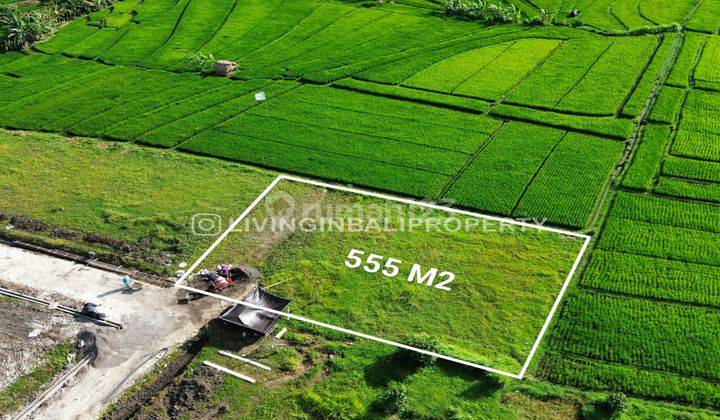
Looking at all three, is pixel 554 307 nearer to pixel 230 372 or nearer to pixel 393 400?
pixel 393 400

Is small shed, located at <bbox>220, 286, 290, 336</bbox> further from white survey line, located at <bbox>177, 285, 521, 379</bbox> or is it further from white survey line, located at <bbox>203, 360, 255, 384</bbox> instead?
white survey line, located at <bbox>203, 360, 255, 384</bbox>

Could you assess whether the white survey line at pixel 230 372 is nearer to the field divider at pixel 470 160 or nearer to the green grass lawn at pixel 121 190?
the green grass lawn at pixel 121 190

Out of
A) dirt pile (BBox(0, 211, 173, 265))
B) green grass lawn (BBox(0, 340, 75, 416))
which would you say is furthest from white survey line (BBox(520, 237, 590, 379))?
green grass lawn (BBox(0, 340, 75, 416))

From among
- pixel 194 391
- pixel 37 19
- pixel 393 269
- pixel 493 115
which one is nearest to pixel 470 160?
pixel 493 115

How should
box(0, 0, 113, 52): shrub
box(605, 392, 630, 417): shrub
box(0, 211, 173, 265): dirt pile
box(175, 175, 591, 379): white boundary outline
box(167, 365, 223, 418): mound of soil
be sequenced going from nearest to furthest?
box(605, 392, 630, 417): shrub
box(167, 365, 223, 418): mound of soil
box(175, 175, 591, 379): white boundary outline
box(0, 211, 173, 265): dirt pile
box(0, 0, 113, 52): shrub

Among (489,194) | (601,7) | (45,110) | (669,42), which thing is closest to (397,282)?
(489,194)

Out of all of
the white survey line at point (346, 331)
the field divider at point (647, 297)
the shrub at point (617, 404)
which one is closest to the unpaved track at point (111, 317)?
the white survey line at point (346, 331)

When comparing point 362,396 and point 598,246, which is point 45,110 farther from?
point 598,246
